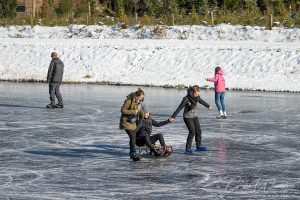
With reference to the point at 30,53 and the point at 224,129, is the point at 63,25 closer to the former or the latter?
the point at 30,53

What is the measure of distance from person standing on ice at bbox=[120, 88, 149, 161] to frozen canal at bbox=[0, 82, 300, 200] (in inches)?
15.8

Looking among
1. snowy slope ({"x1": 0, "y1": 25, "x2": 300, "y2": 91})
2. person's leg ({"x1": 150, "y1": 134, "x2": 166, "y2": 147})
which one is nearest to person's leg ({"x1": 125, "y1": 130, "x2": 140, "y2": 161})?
person's leg ({"x1": 150, "y1": 134, "x2": 166, "y2": 147})

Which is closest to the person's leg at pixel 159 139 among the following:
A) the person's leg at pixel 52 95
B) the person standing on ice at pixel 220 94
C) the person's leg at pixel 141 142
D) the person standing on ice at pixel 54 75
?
the person's leg at pixel 141 142

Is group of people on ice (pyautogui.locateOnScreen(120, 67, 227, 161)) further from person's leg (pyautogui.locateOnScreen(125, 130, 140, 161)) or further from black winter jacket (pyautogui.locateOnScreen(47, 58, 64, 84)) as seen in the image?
black winter jacket (pyautogui.locateOnScreen(47, 58, 64, 84))

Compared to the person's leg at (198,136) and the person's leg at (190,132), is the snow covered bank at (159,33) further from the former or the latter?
the person's leg at (190,132)

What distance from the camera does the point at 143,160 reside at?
15414mm

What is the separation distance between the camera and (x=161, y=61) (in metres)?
39.2

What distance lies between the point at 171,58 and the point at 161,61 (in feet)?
1.86

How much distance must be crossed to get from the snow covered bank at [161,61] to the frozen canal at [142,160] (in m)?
9.09

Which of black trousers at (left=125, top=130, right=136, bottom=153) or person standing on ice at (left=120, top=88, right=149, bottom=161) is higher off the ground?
person standing on ice at (left=120, top=88, right=149, bottom=161)

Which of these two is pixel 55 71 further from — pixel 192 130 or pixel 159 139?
pixel 159 139

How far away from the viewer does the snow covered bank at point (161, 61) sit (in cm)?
3575

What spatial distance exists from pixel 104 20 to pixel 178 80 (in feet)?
48.8

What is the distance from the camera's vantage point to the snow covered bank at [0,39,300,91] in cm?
3575
